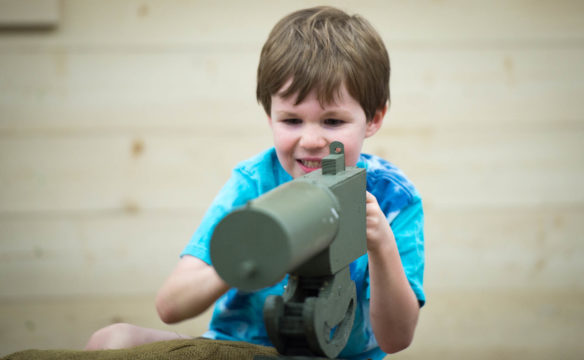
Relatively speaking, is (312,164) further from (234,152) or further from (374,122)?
(234,152)

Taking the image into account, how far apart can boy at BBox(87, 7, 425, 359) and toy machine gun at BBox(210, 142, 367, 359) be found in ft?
0.39

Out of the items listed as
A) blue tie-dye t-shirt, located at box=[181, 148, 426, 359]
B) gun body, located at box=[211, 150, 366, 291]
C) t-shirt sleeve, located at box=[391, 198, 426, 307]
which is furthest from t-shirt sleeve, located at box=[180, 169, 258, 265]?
gun body, located at box=[211, 150, 366, 291]

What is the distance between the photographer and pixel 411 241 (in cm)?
124

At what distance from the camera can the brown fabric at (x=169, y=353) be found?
99 centimetres

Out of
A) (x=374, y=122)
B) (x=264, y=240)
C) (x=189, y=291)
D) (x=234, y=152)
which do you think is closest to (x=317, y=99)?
(x=374, y=122)

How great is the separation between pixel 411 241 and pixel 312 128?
0.28 m

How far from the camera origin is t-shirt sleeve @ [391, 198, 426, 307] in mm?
1204

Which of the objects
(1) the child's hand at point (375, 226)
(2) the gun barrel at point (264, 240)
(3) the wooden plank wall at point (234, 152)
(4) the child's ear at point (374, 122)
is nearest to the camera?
(2) the gun barrel at point (264, 240)

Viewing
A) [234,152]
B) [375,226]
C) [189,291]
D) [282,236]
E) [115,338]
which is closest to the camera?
[282,236]

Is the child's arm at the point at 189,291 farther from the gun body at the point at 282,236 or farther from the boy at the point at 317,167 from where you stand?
the gun body at the point at 282,236

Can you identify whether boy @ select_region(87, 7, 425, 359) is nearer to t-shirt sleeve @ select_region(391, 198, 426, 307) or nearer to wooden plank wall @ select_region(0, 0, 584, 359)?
t-shirt sleeve @ select_region(391, 198, 426, 307)

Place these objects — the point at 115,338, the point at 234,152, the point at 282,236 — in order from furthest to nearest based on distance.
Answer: the point at 234,152 < the point at 115,338 < the point at 282,236

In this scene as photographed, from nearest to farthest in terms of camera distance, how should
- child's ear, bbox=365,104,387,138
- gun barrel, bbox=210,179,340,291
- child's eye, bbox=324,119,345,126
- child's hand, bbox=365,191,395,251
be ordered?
gun barrel, bbox=210,179,340,291 < child's hand, bbox=365,191,395,251 < child's eye, bbox=324,119,345,126 < child's ear, bbox=365,104,387,138

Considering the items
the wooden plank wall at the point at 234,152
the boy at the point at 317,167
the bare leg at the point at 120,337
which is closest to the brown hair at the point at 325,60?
the boy at the point at 317,167
